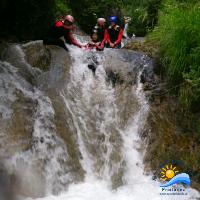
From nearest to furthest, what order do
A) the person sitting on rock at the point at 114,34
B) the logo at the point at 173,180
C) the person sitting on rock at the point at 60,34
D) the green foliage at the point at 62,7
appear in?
the logo at the point at 173,180
the person sitting on rock at the point at 60,34
the person sitting on rock at the point at 114,34
the green foliage at the point at 62,7

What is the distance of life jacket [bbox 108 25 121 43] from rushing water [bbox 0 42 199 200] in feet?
5.13

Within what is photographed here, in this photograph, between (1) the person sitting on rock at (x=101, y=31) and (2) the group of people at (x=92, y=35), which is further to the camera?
(1) the person sitting on rock at (x=101, y=31)

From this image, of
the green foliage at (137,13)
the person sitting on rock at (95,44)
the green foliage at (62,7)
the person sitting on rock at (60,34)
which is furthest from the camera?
the green foliage at (62,7)

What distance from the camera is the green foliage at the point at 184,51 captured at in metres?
7.04

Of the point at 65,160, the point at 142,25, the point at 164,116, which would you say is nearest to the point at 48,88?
the point at 65,160

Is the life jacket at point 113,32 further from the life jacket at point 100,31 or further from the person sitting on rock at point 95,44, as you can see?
the person sitting on rock at point 95,44

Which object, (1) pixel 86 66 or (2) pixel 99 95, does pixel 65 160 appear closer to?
(2) pixel 99 95

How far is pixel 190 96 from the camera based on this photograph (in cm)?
710

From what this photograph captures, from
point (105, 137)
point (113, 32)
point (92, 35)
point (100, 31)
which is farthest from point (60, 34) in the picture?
point (105, 137)

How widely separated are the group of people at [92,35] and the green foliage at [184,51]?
68.5 inches

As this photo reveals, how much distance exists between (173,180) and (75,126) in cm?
168

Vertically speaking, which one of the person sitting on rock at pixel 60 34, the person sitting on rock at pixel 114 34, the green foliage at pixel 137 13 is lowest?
the green foliage at pixel 137 13

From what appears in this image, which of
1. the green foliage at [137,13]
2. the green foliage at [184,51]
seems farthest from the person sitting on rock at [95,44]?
the green foliage at [137,13]

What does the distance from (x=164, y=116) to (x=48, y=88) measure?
74.7 inches
